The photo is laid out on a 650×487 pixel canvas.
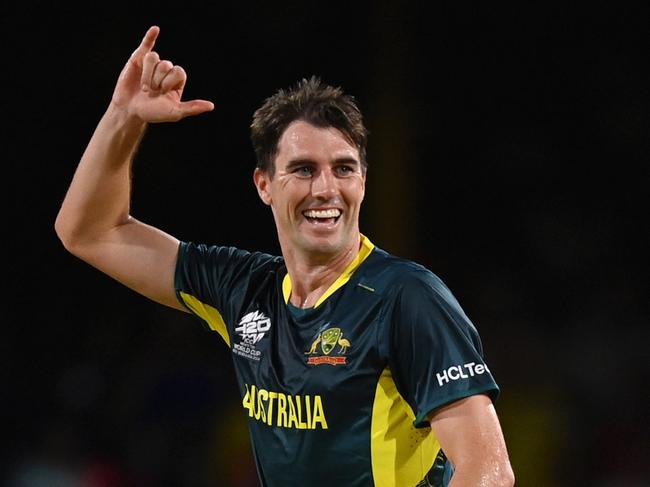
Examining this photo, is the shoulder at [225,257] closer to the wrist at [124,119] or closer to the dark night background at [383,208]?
the wrist at [124,119]

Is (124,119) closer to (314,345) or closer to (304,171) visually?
(304,171)

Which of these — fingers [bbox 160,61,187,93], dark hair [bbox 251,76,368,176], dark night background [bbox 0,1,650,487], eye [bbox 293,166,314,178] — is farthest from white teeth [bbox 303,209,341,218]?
dark night background [bbox 0,1,650,487]

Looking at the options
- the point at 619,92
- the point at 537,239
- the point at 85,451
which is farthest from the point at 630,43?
the point at 85,451

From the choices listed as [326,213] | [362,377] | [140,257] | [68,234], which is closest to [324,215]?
[326,213]

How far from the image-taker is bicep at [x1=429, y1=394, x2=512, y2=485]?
121 inches

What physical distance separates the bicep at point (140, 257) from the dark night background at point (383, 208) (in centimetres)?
316

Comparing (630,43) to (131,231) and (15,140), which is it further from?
(131,231)

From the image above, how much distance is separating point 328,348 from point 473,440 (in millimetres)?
570

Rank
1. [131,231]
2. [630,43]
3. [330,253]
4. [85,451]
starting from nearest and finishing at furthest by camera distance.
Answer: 1. [330,253]
2. [131,231]
3. [85,451]
4. [630,43]

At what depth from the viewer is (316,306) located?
363 centimetres

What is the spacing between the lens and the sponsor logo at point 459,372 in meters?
3.15

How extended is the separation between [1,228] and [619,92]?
5.36 metres

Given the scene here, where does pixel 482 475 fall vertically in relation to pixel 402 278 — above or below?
below

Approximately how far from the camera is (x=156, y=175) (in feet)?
33.8
